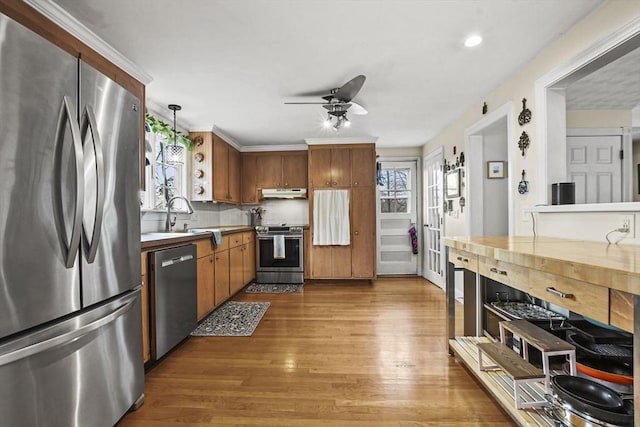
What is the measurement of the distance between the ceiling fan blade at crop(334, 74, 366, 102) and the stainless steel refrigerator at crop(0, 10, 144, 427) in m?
1.56

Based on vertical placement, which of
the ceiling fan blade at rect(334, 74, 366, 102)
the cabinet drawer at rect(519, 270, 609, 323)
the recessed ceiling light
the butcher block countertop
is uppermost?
the recessed ceiling light

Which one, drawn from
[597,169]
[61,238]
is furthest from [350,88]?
[597,169]

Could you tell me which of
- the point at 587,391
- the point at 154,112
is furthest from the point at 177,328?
the point at 587,391

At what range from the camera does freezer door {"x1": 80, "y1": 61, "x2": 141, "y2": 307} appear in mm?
1316

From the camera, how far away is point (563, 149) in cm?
222

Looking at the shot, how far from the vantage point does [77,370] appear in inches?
50.1

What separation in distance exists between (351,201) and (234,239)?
6.17ft

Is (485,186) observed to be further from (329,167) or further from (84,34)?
(84,34)

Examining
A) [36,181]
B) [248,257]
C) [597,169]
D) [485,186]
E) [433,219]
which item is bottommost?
[248,257]

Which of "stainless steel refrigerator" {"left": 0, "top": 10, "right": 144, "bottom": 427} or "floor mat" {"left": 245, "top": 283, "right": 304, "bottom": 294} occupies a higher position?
"stainless steel refrigerator" {"left": 0, "top": 10, "right": 144, "bottom": 427}

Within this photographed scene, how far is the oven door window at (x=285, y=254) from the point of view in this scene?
4.84 m

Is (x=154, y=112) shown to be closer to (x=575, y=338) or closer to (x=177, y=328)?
(x=177, y=328)

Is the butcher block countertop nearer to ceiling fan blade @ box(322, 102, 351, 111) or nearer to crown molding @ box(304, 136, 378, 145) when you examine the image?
ceiling fan blade @ box(322, 102, 351, 111)

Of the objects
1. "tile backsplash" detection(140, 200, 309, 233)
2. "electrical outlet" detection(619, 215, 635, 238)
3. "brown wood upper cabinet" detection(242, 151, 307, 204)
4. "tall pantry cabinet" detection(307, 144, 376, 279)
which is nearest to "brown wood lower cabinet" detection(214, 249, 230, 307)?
"tile backsplash" detection(140, 200, 309, 233)
